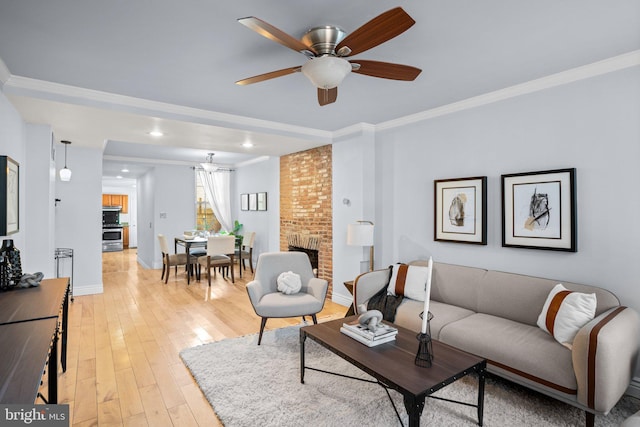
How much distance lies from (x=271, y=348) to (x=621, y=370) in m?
2.61

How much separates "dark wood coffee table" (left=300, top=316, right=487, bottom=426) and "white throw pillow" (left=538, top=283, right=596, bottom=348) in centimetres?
68

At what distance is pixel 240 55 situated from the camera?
2.42m

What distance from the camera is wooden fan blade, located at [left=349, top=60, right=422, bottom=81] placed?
211 cm

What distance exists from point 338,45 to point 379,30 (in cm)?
29

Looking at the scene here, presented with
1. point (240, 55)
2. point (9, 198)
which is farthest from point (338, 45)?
point (9, 198)

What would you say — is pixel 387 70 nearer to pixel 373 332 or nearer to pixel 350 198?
pixel 373 332

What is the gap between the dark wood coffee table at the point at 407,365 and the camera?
1748 mm

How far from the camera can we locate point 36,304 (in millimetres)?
2154

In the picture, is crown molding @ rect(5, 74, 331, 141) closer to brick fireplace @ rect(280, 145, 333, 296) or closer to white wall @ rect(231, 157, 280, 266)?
brick fireplace @ rect(280, 145, 333, 296)

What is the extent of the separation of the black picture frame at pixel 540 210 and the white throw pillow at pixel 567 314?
0.54 m

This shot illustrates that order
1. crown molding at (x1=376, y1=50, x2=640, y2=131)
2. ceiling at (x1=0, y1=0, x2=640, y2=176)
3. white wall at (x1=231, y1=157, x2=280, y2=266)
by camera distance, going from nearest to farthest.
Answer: ceiling at (x1=0, y1=0, x2=640, y2=176)
crown molding at (x1=376, y1=50, x2=640, y2=131)
white wall at (x1=231, y1=157, x2=280, y2=266)

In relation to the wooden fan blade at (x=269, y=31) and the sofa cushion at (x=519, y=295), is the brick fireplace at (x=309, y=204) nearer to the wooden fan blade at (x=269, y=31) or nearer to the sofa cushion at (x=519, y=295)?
the sofa cushion at (x=519, y=295)

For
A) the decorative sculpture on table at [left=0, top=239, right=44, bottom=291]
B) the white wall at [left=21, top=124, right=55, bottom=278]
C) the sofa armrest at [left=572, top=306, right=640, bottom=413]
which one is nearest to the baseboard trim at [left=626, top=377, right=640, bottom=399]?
the sofa armrest at [left=572, top=306, right=640, bottom=413]

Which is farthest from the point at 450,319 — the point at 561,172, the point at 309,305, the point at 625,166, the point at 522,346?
the point at 625,166
